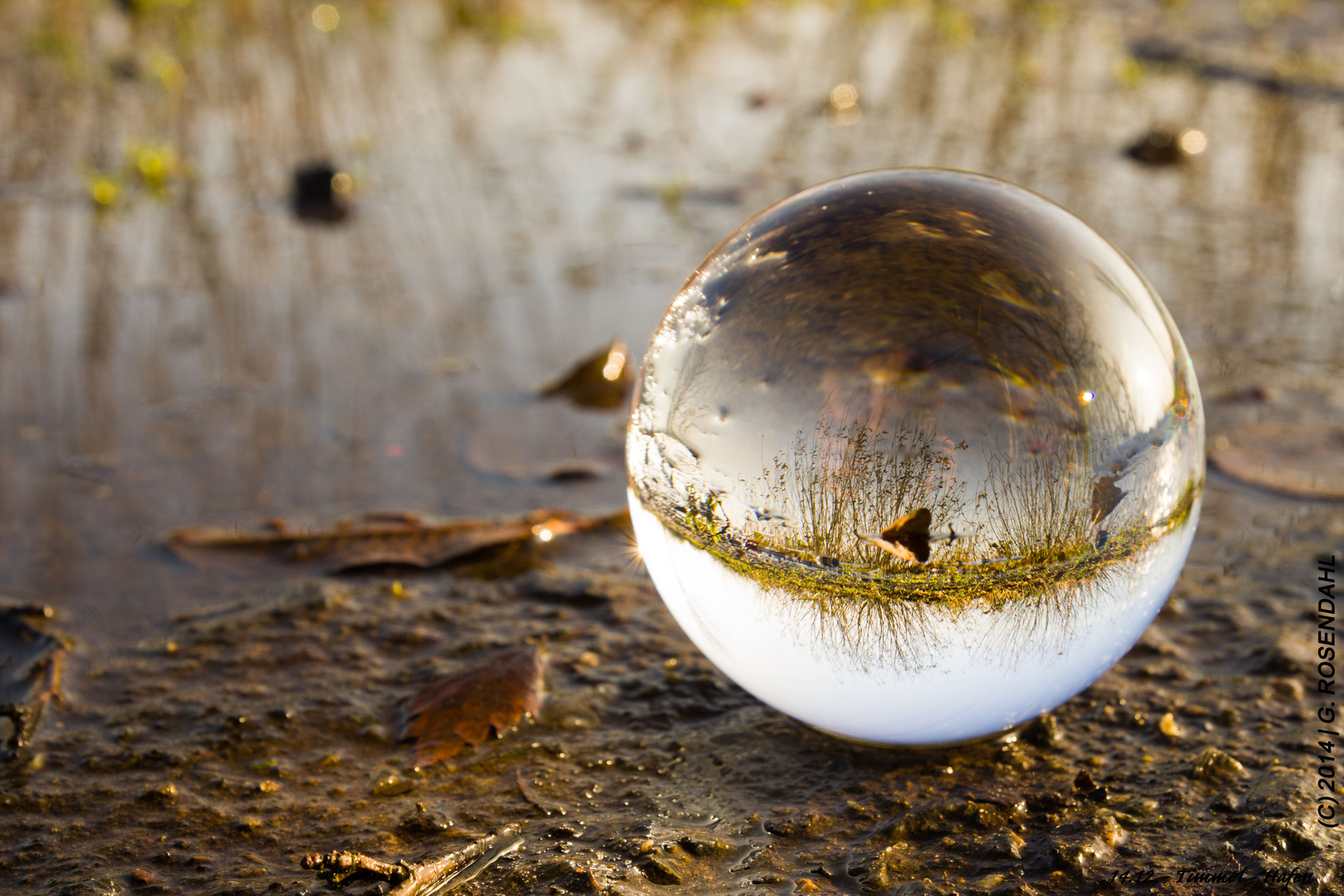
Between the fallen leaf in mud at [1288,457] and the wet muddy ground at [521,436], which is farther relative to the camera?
the fallen leaf in mud at [1288,457]

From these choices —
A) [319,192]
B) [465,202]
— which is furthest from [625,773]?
[319,192]

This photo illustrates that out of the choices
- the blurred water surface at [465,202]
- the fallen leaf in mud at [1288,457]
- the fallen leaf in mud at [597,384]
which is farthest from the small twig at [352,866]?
the fallen leaf in mud at [1288,457]

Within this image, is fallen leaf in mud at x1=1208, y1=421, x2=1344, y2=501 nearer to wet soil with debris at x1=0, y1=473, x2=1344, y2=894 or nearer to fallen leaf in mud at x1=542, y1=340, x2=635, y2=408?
wet soil with debris at x1=0, y1=473, x2=1344, y2=894

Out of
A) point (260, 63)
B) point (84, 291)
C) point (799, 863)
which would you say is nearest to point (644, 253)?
point (84, 291)

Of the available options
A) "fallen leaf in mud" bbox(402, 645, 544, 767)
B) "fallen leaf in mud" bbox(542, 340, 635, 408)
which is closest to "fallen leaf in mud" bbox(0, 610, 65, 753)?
"fallen leaf in mud" bbox(402, 645, 544, 767)

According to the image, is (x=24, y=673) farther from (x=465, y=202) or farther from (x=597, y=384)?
(x=465, y=202)

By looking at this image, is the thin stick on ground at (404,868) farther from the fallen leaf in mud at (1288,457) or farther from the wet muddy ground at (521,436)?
the fallen leaf in mud at (1288,457)

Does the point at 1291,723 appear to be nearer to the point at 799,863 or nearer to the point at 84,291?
the point at 799,863
